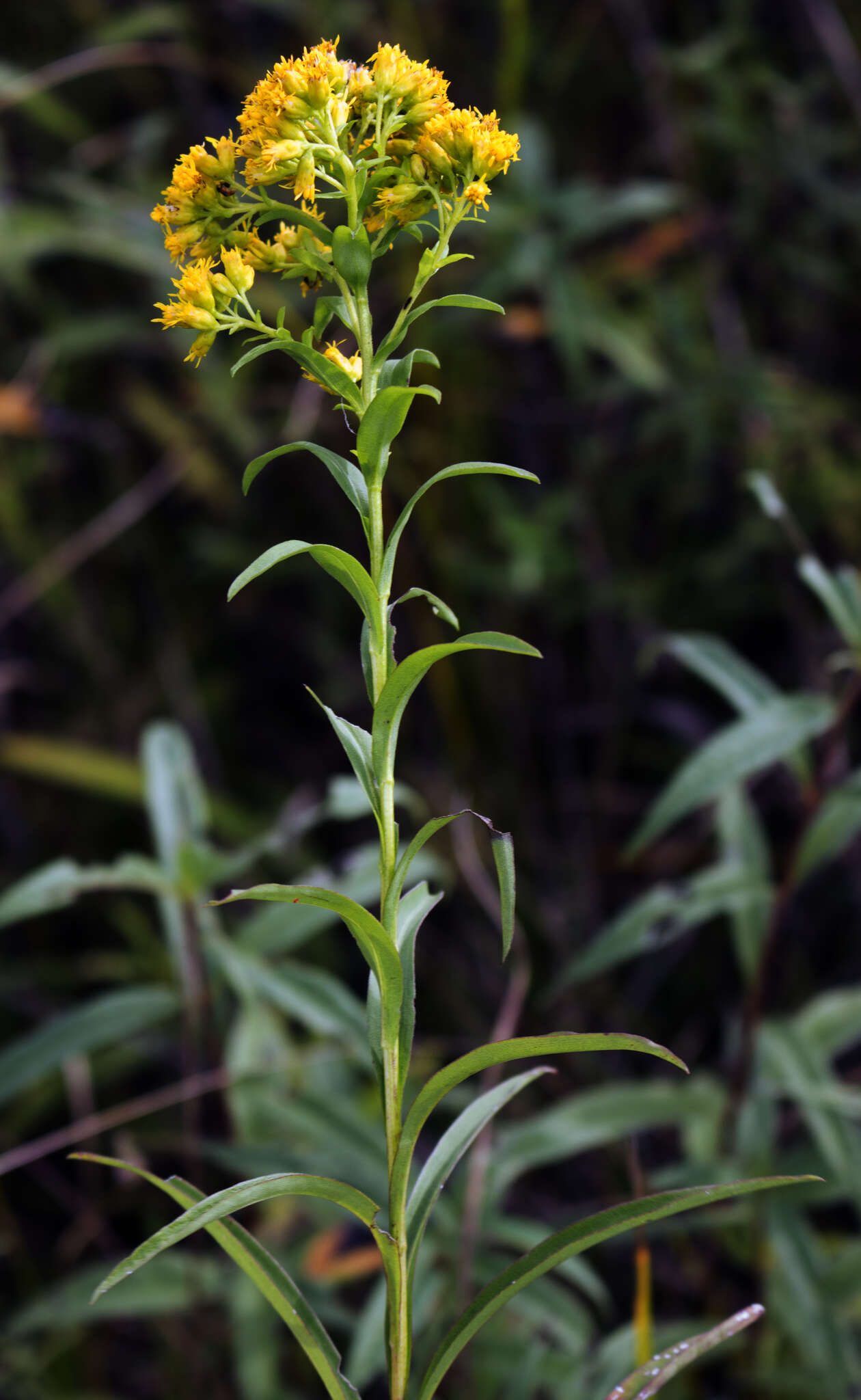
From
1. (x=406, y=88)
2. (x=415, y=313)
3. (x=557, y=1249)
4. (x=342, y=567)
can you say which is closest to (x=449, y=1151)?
(x=557, y=1249)

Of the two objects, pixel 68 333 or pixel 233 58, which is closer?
pixel 68 333

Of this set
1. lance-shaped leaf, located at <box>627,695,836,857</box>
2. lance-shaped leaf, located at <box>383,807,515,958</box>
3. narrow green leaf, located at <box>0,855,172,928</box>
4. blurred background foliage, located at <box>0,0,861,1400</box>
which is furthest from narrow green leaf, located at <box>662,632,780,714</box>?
lance-shaped leaf, located at <box>383,807,515,958</box>

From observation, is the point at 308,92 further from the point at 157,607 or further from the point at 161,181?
the point at 161,181

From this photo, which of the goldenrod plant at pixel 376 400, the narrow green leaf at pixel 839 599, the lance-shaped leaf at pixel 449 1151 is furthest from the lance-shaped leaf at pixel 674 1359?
the narrow green leaf at pixel 839 599

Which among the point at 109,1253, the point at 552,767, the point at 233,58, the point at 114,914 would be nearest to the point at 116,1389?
the point at 109,1253

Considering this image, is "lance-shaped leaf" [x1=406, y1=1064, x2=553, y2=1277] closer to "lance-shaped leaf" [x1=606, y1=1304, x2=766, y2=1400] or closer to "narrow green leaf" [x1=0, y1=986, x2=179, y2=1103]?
"lance-shaped leaf" [x1=606, y1=1304, x2=766, y2=1400]

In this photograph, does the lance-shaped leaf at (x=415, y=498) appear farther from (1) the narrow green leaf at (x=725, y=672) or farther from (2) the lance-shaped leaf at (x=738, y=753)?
(1) the narrow green leaf at (x=725, y=672)
